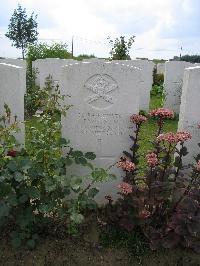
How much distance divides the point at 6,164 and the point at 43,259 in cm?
91

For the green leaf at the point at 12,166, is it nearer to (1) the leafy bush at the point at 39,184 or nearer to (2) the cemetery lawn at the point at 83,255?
(1) the leafy bush at the point at 39,184

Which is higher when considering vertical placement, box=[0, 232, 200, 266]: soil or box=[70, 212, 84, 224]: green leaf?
box=[70, 212, 84, 224]: green leaf

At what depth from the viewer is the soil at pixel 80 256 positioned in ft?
11.2

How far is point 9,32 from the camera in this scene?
26016 mm

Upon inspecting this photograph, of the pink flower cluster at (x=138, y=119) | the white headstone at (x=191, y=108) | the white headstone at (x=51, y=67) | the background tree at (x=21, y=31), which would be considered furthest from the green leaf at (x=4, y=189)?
the background tree at (x=21, y=31)

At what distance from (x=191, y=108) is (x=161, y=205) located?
106 centimetres

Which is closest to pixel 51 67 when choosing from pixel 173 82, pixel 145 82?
pixel 145 82

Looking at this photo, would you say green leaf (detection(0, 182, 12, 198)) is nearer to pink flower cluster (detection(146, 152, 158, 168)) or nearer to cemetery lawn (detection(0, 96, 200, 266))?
cemetery lawn (detection(0, 96, 200, 266))

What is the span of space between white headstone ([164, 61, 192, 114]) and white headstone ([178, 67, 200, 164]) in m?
6.08

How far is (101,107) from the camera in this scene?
4004 millimetres

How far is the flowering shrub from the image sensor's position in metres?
3.35

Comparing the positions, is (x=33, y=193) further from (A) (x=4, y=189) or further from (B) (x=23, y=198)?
(A) (x=4, y=189)

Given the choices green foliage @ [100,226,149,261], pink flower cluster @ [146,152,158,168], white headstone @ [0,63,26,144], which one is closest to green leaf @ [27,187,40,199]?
green foliage @ [100,226,149,261]

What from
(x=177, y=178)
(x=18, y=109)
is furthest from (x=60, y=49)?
(x=177, y=178)
